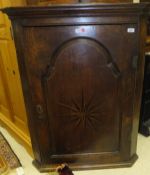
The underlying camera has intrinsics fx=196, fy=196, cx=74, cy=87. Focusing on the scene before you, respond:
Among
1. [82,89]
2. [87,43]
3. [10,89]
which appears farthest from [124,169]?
[10,89]

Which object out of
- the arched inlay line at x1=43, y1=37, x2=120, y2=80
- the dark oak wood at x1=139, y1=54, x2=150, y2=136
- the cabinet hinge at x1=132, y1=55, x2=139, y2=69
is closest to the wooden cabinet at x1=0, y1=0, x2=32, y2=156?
the arched inlay line at x1=43, y1=37, x2=120, y2=80

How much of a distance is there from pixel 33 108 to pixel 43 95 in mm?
119

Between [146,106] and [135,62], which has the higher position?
[135,62]

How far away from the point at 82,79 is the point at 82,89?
66 millimetres

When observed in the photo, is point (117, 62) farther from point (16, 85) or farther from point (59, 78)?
point (16, 85)

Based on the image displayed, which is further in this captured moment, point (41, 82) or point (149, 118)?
point (149, 118)

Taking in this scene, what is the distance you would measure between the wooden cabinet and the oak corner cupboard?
270 mm

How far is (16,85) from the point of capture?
1547mm

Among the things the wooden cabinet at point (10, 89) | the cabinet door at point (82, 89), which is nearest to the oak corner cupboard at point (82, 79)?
the cabinet door at point (82, 89)

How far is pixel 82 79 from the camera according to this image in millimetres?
1186

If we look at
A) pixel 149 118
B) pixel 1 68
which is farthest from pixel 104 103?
pixel 1 68

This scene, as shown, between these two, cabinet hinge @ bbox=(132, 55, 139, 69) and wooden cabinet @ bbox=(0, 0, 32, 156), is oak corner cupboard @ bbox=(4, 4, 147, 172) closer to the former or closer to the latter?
cabinet hinge @ bbox=(132, 55, 139, 69)

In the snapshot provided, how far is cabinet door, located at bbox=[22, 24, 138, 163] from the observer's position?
3.58ft

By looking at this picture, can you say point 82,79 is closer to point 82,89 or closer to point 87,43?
point 82,89
